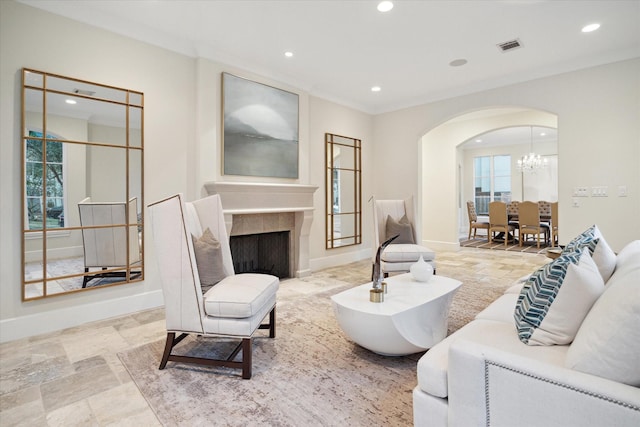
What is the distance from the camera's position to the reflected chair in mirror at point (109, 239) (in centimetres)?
298

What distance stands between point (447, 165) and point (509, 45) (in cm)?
355

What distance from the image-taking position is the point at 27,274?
2682 millimetres

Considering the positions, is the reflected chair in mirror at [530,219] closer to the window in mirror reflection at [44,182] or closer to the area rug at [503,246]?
the area rug at [503,246]

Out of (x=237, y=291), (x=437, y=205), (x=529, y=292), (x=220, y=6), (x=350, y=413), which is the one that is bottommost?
(x=350, y=413)

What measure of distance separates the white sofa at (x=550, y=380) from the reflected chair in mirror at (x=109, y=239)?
2.99m

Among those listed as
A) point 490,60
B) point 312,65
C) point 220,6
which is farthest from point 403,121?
point 220,6

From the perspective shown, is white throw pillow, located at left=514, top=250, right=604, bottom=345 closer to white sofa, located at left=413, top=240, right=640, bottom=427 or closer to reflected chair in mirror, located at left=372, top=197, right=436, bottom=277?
white sofa, located at left=413, top=240, right=640, bottom=427

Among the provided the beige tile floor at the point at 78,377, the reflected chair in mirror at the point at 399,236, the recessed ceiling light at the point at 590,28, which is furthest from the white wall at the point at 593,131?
the beige tile floor at the point at 78,377

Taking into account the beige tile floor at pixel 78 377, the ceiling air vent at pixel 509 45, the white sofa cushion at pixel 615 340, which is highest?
the ceiling air vent at pixel 509 45

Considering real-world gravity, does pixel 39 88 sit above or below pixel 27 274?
above

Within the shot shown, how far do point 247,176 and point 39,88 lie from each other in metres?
2.03

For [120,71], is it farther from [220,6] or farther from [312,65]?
[312,65]

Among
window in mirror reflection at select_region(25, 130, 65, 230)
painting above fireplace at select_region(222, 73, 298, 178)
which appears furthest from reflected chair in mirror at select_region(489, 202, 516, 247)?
window in mirror reflection at select_region(25, 130, 65, 230)

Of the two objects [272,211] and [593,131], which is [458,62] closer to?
[593,131]
